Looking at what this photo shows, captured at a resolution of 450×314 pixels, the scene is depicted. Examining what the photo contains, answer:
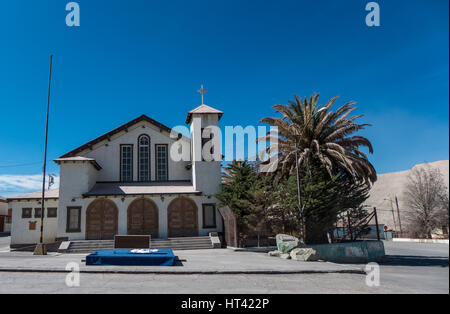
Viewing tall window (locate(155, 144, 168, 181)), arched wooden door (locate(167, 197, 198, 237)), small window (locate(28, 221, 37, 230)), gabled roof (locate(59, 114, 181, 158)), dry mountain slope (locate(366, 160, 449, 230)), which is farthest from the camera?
dry mountain slope (locate(366, 160, 449, 230))

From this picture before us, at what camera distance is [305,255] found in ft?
54.3

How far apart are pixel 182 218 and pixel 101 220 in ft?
20.2

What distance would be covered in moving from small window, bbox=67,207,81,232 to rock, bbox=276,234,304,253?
15146 mm

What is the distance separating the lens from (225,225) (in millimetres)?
24531

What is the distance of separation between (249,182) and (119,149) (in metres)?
12.2

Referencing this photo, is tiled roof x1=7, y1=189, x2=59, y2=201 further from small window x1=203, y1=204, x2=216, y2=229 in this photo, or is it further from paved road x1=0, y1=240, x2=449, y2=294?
paved road x1=0, y1=240, x2=449, y2=294

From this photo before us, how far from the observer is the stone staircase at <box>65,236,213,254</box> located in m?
22.5

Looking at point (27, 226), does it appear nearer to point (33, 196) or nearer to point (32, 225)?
point (32, 225)

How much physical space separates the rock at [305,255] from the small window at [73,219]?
16280 mm

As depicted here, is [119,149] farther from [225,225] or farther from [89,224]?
[225,225]

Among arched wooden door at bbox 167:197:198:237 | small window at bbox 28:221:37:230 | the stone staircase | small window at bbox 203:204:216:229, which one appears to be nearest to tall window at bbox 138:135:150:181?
arched wooden door at bbox 167:197:198:237

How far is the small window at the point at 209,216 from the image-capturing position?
25.8 metres

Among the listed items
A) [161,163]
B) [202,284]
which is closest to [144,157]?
[161,163]
